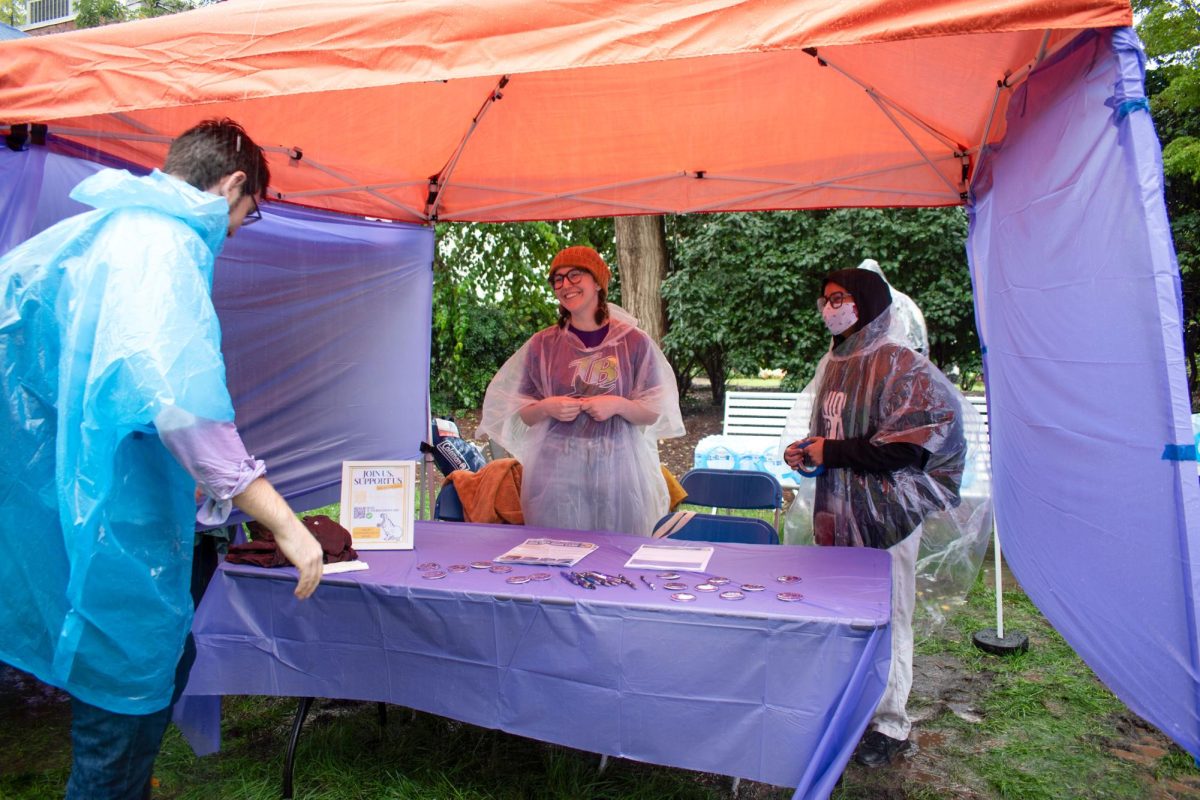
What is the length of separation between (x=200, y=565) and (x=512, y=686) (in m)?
1.94

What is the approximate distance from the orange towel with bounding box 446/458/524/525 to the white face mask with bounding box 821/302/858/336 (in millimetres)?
1544

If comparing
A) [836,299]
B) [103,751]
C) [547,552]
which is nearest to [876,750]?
[547,552]

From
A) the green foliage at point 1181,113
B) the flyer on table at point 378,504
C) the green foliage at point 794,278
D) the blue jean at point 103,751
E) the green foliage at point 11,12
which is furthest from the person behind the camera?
the green foliage at point 11,12

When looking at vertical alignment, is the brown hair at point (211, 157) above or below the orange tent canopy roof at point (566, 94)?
below

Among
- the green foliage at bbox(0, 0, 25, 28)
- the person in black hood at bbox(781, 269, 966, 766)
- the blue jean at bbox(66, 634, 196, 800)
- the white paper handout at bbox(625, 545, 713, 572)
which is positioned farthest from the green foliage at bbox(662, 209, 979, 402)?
the green foliage at bbox(0, 0, 25, 28)

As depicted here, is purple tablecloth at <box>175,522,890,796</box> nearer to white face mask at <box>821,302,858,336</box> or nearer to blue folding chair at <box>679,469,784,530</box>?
white face mask at <box>821,302,858,336</box>

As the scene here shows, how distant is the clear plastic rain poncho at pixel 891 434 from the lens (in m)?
2.52

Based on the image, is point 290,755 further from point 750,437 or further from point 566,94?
point 750,437

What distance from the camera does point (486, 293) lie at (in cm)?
892

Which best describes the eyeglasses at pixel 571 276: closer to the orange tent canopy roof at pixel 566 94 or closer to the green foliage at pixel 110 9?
the orange tent canopy roof at pixel 566 94

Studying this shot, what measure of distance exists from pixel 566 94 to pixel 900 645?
2402 mm

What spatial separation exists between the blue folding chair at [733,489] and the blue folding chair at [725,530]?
3.01 ft

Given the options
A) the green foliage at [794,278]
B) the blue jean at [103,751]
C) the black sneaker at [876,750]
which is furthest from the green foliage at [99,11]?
the black sneaker at [876,750]

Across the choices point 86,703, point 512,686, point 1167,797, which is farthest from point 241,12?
point 1167,797
